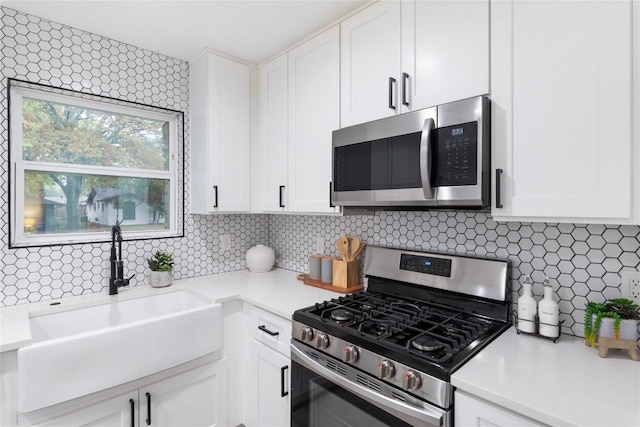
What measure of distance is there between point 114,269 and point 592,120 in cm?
238

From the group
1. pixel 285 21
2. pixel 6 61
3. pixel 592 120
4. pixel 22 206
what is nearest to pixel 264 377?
pixel 22 206

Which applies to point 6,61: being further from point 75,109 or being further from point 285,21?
point 285,21

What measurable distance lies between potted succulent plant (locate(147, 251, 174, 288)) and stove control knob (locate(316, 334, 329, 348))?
1247 mm

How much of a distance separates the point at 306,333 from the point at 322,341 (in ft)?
0.36

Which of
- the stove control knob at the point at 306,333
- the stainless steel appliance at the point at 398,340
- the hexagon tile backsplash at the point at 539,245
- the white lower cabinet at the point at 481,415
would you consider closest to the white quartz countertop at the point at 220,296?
the stove control knob at the point at 306,333

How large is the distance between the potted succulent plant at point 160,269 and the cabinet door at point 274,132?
742 mm

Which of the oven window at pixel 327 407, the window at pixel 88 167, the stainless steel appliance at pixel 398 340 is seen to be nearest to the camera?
the stainless steel appliance at pixel 398 340

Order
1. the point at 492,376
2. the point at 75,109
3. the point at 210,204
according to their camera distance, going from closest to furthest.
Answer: the point at 492,376
the point at 75,109
the point at 210,204

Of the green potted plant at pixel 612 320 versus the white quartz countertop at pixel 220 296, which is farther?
the white quartz countertop at pixel 220 296

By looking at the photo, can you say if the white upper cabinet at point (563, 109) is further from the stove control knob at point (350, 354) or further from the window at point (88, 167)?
the window at point (88, 167)

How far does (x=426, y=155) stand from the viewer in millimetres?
1289

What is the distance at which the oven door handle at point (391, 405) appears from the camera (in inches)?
40.6

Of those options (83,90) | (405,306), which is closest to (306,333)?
(405,306)

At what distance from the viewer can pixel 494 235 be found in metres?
1.53
